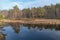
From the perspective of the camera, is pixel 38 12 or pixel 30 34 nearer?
pixel 30 34

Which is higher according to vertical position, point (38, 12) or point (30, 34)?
point (38, 12)

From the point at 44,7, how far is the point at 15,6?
13645 mm

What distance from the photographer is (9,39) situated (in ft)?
73.6

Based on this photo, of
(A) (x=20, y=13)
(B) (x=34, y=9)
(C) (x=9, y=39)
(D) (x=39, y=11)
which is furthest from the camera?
(A) (x=20, y=13)

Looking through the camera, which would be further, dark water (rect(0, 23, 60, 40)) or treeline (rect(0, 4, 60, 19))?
treeline (rect(0, 4, 60, 19))

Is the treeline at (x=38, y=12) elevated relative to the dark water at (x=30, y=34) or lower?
elevated

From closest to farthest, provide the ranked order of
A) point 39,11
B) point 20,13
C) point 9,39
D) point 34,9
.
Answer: point 9,39
point 39,11
point 34,9
point 20,13

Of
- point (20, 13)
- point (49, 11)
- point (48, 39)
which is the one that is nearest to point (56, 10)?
point (49, 11)

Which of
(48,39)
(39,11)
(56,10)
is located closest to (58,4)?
(56,10)

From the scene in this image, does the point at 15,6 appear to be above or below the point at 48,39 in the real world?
above

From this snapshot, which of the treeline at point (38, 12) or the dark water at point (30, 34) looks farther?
the treeline at point (38, 12)

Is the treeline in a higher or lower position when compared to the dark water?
higher

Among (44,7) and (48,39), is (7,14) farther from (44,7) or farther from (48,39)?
(48,39)

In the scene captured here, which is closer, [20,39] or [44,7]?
[20,39]
